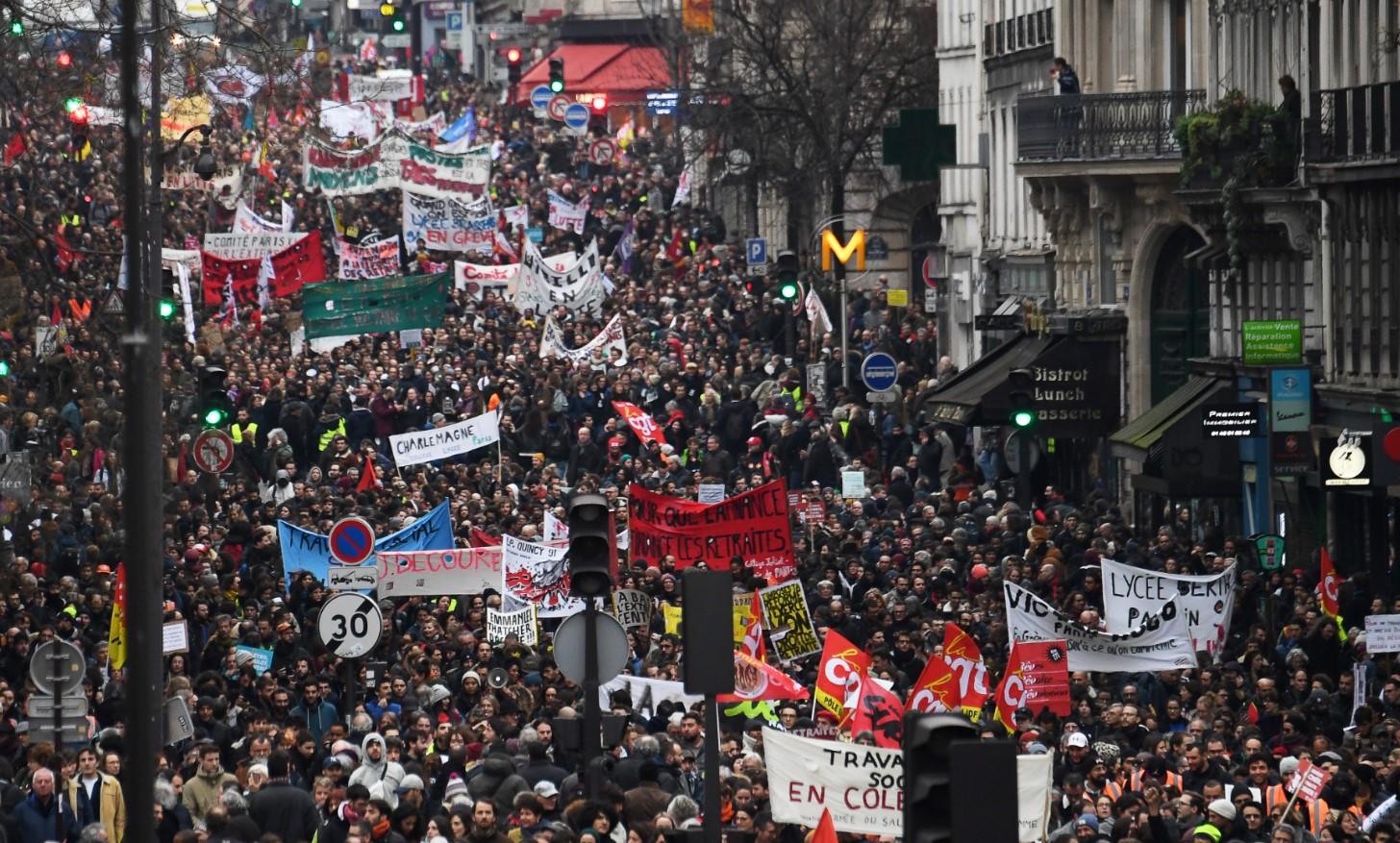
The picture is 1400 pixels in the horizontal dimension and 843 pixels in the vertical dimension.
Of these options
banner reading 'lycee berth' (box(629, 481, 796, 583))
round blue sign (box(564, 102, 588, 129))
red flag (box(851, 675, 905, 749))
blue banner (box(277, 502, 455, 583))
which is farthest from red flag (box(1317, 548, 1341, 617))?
round blue sign (box(564, 102, 588, 129))

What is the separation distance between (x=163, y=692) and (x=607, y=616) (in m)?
4.95

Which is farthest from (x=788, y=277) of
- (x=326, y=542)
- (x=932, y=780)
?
(x=932, y=780)

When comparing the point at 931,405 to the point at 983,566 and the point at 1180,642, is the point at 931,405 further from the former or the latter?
the point at 1180,642

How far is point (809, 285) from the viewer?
50.3 m

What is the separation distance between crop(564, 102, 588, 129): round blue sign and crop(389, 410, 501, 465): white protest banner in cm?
5275

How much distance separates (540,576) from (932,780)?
615 inches

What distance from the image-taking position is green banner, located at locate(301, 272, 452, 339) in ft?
133

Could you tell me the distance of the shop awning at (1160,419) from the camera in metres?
34.0

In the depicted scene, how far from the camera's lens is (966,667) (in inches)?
808

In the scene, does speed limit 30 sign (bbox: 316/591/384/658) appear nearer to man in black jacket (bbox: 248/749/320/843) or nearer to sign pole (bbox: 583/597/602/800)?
sign pole (bbox: 583/597/602/800)

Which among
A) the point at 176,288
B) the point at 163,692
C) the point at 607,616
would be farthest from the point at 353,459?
the point at 607,616

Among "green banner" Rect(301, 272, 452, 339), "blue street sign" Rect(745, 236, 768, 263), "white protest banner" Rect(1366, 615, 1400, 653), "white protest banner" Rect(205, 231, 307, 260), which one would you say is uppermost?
"white protest banner" Rect(205, 231, 307, 260)

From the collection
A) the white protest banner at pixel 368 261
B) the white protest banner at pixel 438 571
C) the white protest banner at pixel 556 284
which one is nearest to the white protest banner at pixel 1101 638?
the white protest banner at pixel 438 571

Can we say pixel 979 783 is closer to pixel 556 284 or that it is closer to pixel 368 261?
pixel 556 284
